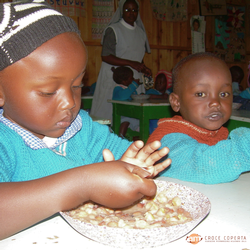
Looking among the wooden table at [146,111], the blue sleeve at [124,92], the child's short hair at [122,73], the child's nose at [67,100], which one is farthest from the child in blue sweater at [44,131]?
the child's short hair at [122,73]

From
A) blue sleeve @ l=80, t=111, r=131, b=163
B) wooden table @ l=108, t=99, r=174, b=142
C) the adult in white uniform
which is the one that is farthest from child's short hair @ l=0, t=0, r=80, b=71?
the adult in white uniform

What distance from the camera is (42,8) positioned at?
27.5 inches

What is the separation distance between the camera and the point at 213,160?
2.96 feet

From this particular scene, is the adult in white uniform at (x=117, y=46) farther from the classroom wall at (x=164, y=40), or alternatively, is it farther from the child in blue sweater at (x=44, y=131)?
the child in blue sweater at (x=44, y=131)

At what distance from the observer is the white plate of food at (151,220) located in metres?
0.43

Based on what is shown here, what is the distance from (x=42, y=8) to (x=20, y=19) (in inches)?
3.0

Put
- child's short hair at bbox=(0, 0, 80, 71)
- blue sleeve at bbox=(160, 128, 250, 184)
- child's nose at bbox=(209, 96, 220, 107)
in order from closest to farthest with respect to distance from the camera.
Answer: child's short hair at bbox=(0, 0, 80, 71) → blue sleeve at bbox=(160, 128, 250, 184) → child's nose at bbox=(209, 96, 220, 107)

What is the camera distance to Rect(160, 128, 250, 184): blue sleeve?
0.85 metres

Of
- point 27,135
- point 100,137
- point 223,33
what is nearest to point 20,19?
point 27,135

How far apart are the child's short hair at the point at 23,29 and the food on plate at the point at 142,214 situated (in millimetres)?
381

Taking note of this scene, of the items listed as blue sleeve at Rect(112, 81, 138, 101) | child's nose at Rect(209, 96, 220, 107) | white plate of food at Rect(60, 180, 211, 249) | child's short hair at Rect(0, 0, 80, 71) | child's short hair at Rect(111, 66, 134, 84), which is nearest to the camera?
white plate of food at Rect(60, 180, 211, 249)

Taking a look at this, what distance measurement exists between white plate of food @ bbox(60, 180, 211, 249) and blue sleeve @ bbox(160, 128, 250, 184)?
0.26 metres

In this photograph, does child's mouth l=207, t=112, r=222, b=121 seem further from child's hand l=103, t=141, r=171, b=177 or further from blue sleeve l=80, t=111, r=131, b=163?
child's hand l=103, t=141, r=171, b=177

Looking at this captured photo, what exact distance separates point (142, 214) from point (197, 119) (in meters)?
0.69
